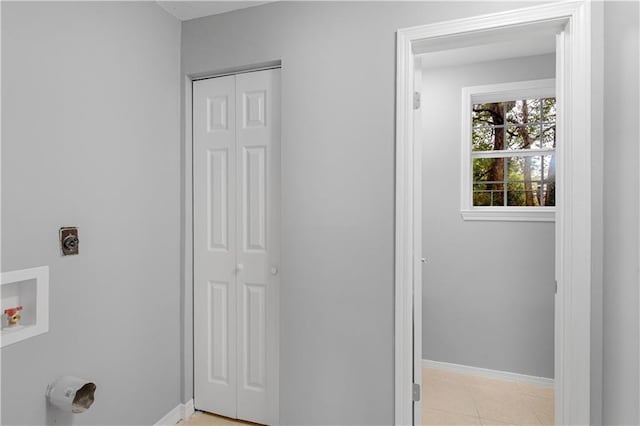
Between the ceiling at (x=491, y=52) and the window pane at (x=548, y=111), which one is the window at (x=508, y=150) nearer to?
the window pane at (x=548, y=111)

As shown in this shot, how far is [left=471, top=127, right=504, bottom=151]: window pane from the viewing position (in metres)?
3.07

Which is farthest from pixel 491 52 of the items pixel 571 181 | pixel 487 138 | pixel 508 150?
pixel 571 181

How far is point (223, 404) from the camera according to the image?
7.70ft

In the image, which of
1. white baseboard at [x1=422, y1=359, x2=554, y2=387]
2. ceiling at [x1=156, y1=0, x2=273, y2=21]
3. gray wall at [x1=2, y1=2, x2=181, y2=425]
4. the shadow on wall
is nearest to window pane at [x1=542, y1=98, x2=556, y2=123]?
white baseboard at [x1=422, y1=359, x2=554, y2=387]

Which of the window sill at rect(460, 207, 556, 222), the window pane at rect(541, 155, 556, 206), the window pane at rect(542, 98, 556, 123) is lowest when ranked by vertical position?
the window sill at rect(460, 207, 556, 222)

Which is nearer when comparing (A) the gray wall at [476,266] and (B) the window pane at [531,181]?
(A) the gray wall at [476,266]

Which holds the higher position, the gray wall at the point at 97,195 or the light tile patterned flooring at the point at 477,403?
the gray wall at the point at 97,195

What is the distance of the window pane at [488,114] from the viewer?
3072 millimetres

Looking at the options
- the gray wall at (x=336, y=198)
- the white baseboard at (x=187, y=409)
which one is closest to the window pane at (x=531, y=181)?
the gray wall at (x=336, y=198)

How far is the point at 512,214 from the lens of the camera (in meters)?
2.83

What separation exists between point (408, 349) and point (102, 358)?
4.99ft

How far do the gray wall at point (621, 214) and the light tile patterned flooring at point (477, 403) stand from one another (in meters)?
0.93

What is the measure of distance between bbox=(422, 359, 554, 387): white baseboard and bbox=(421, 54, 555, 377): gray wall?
4cm

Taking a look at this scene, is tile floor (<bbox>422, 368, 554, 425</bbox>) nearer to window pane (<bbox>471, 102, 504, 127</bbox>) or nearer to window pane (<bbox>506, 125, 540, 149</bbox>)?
window pane (<bbox>506, 125, 540, 149</bbox>)
